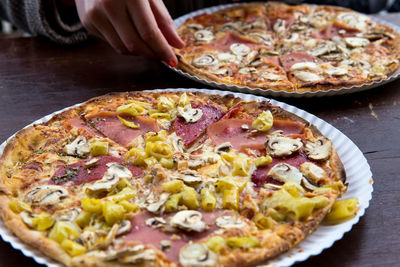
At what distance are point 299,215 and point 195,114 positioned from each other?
96 cm

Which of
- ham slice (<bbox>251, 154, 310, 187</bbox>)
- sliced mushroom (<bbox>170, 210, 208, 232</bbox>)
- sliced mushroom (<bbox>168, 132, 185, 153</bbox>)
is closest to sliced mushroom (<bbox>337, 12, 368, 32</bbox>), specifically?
ham slice (<bbox>251, 154, 310, 187</bbox>)

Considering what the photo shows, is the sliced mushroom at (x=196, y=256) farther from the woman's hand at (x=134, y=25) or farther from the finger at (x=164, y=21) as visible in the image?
the finger at (x=164, y=21)

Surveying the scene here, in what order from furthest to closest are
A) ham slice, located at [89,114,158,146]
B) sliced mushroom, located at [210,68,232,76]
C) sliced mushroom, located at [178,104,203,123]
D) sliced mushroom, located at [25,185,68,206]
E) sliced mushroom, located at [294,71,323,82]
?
sliced mushroom, located at [210,68,232,76]
sliced mushroom, located at [294,71,323,82]
sliced mushroom, located at [178,104,203,123]
ham slice, located at [89,114,158,146]
sliced mushroom, located at [25,185,68,206]

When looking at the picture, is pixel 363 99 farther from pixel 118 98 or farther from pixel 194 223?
pixel 194 223

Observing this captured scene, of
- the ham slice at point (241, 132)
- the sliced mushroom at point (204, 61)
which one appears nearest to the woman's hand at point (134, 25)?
the sliced mushroom at point (204, 61)

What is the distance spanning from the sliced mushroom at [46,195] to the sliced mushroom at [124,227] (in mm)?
320

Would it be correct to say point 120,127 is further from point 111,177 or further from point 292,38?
point 292,38

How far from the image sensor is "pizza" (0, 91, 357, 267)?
1832 mm

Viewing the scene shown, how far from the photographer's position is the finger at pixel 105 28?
3202mm

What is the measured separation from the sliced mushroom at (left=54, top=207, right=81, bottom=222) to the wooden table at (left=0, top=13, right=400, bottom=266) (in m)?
0.20

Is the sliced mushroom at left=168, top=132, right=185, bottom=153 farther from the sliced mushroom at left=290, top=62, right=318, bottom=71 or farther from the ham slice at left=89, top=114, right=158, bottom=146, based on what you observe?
the sliced mushroom at left=290, top=62, right=318, bottom=71

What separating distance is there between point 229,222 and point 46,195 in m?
0.76

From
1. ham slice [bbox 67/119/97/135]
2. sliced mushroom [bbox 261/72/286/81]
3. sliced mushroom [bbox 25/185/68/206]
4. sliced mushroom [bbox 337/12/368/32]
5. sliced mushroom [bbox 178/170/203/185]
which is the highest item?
sliced mushroom [bbox 25/185/68/206]

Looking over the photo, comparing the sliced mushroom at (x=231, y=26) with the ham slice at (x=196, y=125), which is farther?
the sliced mushroom at (x=231, y=26)
